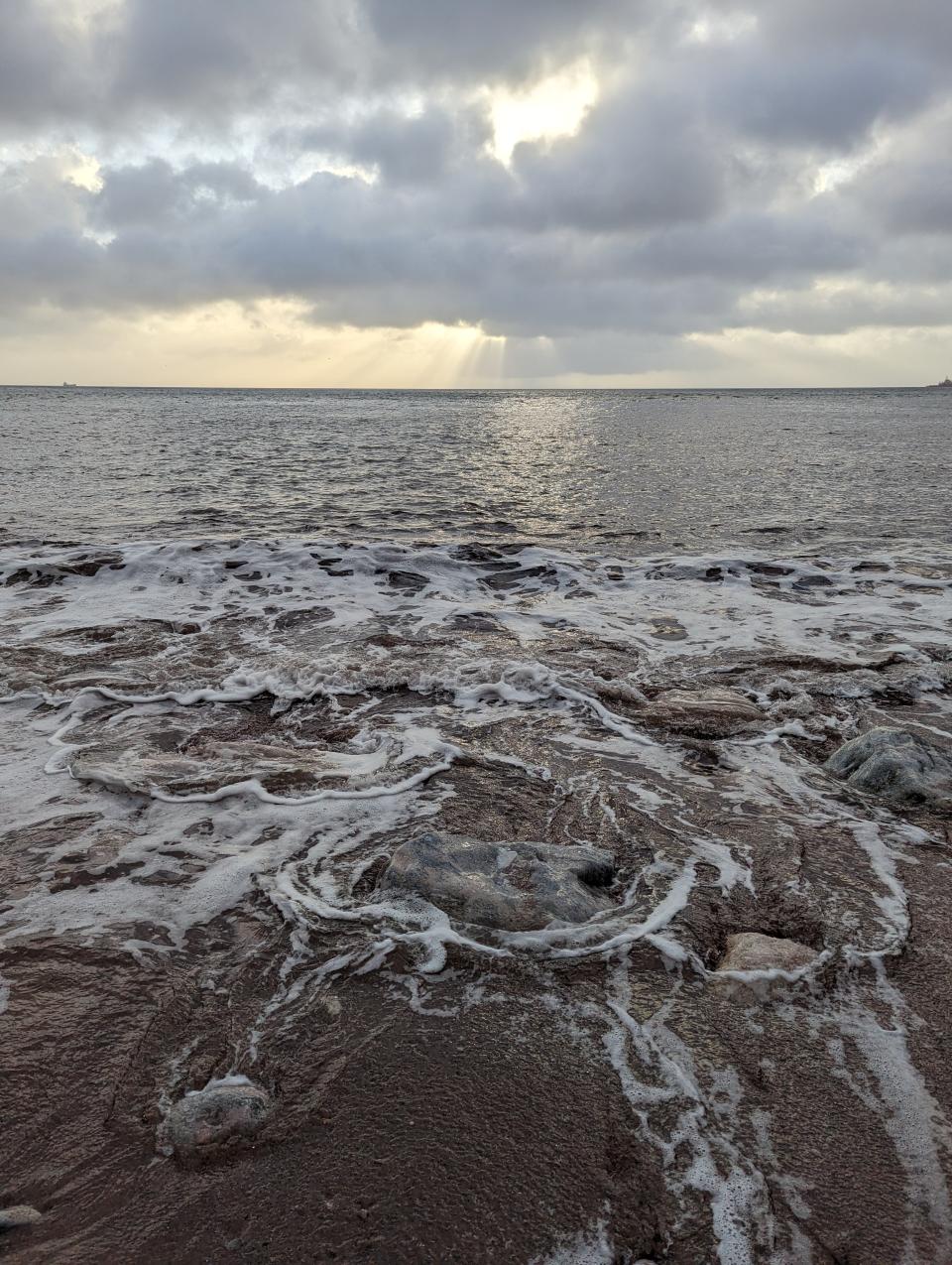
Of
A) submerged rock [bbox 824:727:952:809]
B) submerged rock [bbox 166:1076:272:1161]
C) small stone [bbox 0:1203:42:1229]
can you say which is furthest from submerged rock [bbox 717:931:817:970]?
small stone [bbox 0:1203:42:1229]

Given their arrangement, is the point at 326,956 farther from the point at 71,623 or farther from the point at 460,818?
the point at 71,623

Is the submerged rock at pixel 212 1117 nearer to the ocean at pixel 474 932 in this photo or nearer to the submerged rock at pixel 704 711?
the ocean at pixel 474 932

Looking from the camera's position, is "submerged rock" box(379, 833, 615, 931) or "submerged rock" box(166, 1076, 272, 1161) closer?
"submerged rock" box(166, 1076, 272, 1161)

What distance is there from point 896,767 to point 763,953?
2.06 m

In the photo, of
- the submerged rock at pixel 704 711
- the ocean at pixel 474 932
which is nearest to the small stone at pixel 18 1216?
the ocean at pixel 474 932

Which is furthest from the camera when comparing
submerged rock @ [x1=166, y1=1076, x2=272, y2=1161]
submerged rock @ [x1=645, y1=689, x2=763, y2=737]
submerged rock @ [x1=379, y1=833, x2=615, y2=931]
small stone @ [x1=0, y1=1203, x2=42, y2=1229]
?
submerged rock @ [x1=645, y1=689, x2=763, y2=737]

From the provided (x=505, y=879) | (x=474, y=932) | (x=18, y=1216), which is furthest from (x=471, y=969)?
(x=18, y=1216)

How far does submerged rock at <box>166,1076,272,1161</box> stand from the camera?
2307 mm

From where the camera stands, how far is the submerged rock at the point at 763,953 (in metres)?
3.09

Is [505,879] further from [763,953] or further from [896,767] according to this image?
[896,767]

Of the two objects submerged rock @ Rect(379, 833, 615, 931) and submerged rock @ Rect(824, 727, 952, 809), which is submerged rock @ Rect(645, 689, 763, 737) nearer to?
submerged rock @ Rect(824, 727, 952, 809)

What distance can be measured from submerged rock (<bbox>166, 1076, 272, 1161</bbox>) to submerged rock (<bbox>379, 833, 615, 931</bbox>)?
119 centimetres

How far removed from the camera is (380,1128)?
240 centimetres

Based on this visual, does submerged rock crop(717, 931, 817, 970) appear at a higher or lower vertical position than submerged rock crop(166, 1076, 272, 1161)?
lower
